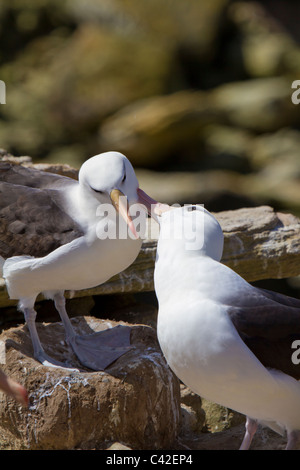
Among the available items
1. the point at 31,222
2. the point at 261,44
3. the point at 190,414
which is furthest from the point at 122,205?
the point at 261,44

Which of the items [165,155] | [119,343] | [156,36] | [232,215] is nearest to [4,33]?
[156,36]

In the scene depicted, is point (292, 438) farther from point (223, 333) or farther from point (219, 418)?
point (219, 418)

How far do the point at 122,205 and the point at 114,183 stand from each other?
165 millimetres

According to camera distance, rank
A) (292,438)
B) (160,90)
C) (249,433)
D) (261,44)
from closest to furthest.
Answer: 1. (292,438)
2. (249,433)
3. (160,90)
4. (261,44)

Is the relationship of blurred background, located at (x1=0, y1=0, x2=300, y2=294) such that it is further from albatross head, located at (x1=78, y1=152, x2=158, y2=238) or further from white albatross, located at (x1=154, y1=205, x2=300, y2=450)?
white albatross, located at (x1=154, y1=205, x2=300, y2=450)

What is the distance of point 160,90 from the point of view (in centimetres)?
1767

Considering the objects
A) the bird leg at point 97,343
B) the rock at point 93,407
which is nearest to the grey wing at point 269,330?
the rock at point 93,407

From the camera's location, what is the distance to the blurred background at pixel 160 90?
1656 centimetres

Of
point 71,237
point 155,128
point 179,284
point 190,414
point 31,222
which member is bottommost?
point 190,414

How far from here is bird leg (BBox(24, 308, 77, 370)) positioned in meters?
5.37

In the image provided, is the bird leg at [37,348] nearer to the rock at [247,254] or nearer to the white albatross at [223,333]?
the rock at [247,254]

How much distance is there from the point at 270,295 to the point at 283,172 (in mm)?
12996

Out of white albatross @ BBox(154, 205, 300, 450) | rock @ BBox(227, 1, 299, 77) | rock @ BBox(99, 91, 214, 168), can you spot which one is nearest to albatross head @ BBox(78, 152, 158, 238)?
white albatross @ BBox(154, 205, 300, 450)

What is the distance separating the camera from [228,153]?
17453 millimetres
